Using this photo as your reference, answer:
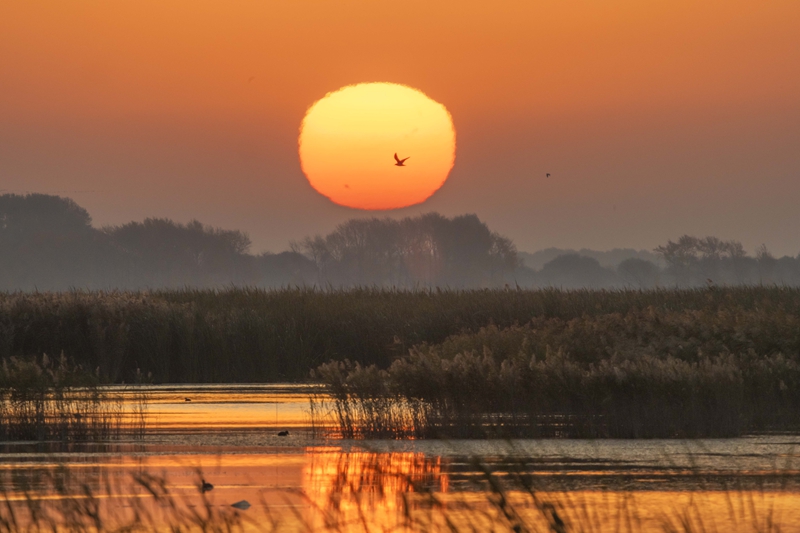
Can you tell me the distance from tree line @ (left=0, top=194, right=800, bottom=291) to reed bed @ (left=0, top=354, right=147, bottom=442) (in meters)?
116

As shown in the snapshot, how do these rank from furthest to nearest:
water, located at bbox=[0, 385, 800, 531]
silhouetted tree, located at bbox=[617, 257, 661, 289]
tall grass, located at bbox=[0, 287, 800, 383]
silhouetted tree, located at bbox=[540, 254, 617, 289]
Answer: silhouetted tree, located at bbox=[540, 254, 617, 289] < silhouetted tree, located at bbox=[617, 257, 661, 289] < tall grass, located at bbox=[0, 287, 800, 383] < water, located at bbox=[0, 385, 800, 531]

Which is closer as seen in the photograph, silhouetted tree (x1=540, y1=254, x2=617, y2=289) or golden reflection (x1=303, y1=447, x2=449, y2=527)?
A: golden reflection (x1=303, y1=447, x2=449, y2=527)

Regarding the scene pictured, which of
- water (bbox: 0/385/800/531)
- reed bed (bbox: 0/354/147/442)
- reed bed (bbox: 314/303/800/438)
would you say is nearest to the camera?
water (bbox: 0/385/800/531)

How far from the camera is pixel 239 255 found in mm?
147000

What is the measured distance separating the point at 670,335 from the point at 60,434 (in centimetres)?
1112

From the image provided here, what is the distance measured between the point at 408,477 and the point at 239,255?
141988 mm

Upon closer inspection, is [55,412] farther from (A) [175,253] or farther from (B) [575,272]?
(B) [575,272]

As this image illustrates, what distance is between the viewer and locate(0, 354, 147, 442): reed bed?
46.5 feet

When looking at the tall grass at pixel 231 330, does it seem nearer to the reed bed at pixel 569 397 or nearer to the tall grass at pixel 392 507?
the reed bed at pixel 569 397

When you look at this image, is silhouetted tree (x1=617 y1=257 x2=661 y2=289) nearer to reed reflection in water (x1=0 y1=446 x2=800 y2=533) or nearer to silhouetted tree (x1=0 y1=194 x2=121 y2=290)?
silhouetted tree (x1=0 y1=194 x2=121 y2=290)

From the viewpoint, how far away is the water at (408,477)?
8.16 meters

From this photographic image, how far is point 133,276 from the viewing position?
435ft

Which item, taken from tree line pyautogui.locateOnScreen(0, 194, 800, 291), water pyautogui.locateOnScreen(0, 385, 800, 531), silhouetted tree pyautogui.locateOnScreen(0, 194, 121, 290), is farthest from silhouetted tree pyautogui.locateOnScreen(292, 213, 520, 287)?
water pyautogui.locateOnScreen(0, 385, 800, 531)

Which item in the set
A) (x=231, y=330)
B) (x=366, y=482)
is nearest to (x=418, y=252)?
(x=231, y=330)
